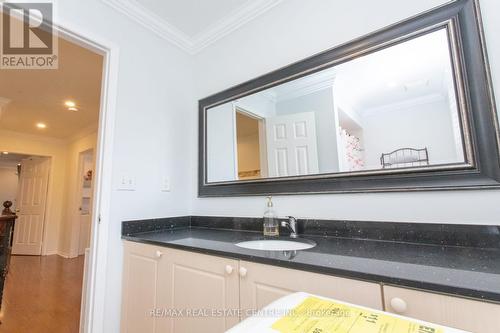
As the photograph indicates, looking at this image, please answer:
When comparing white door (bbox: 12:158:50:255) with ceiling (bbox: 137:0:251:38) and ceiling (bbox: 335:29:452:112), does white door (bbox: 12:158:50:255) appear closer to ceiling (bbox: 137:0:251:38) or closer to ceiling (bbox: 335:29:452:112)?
ceiling (bbox: 137:0:251:38)

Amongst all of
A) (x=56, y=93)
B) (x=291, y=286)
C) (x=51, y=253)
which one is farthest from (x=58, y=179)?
(x=291, y=286)

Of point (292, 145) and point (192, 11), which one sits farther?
point (192, 11)

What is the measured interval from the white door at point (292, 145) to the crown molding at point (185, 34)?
0.81 m

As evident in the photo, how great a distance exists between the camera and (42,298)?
2.56 metres

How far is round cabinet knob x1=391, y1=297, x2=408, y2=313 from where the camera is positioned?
66 cm

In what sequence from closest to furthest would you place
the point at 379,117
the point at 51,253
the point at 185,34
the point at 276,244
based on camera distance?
the point at 379,117 < the point at 276,244 < the point at 185,34 < the point at 51,253

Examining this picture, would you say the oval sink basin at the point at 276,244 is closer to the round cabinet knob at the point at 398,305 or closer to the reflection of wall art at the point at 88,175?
the round cabinet knob at the point at 398,305

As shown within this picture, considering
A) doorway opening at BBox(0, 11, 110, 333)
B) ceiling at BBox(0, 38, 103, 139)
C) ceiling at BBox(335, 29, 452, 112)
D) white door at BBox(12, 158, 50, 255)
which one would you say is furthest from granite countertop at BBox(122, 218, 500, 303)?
white door at BBox(12, 158, 50, 255)

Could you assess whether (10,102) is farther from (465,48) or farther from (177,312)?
(465,48)

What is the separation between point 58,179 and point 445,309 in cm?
619

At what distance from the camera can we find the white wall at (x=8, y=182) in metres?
7.92

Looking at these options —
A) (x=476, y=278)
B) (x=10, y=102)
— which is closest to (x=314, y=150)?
(x=476, y=278)

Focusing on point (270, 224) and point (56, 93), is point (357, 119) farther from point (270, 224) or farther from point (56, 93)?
point (56, 93)

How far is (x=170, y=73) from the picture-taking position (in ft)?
6.51
